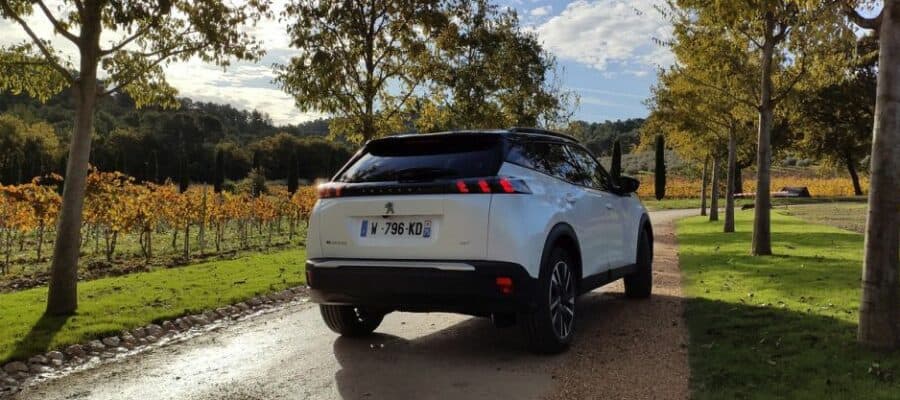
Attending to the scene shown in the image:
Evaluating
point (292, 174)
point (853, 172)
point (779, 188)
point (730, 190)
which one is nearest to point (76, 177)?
point (730, 190)

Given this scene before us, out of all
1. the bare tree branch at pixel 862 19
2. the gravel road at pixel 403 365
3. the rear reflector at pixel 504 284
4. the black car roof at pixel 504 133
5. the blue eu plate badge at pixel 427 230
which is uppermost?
the bare tree branch at pixel 862 19

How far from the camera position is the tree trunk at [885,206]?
16.1ft

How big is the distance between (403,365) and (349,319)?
1.18 meters

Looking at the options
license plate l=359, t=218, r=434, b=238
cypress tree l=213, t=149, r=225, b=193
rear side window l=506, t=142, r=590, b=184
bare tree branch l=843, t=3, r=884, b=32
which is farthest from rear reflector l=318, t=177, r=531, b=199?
cypress tree l=213, t=149, r=225, b=193

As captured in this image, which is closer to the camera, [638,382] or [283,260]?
[638,382]

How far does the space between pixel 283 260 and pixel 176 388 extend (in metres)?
8.92

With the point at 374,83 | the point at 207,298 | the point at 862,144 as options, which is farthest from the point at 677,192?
the point at 207,298

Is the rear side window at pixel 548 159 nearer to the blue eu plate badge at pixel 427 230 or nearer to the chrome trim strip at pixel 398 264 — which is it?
the blue eu plate badge at pixel 427 230

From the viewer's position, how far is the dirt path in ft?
15.0

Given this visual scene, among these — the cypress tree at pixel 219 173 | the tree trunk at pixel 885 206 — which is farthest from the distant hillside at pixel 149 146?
the tree trunk at pixel 885 206

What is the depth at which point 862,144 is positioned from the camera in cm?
4434

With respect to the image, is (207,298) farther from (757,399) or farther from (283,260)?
(757,399)

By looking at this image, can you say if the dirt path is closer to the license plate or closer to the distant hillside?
the license plate

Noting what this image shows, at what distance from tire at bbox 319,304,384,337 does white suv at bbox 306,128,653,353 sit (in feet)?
2.61
